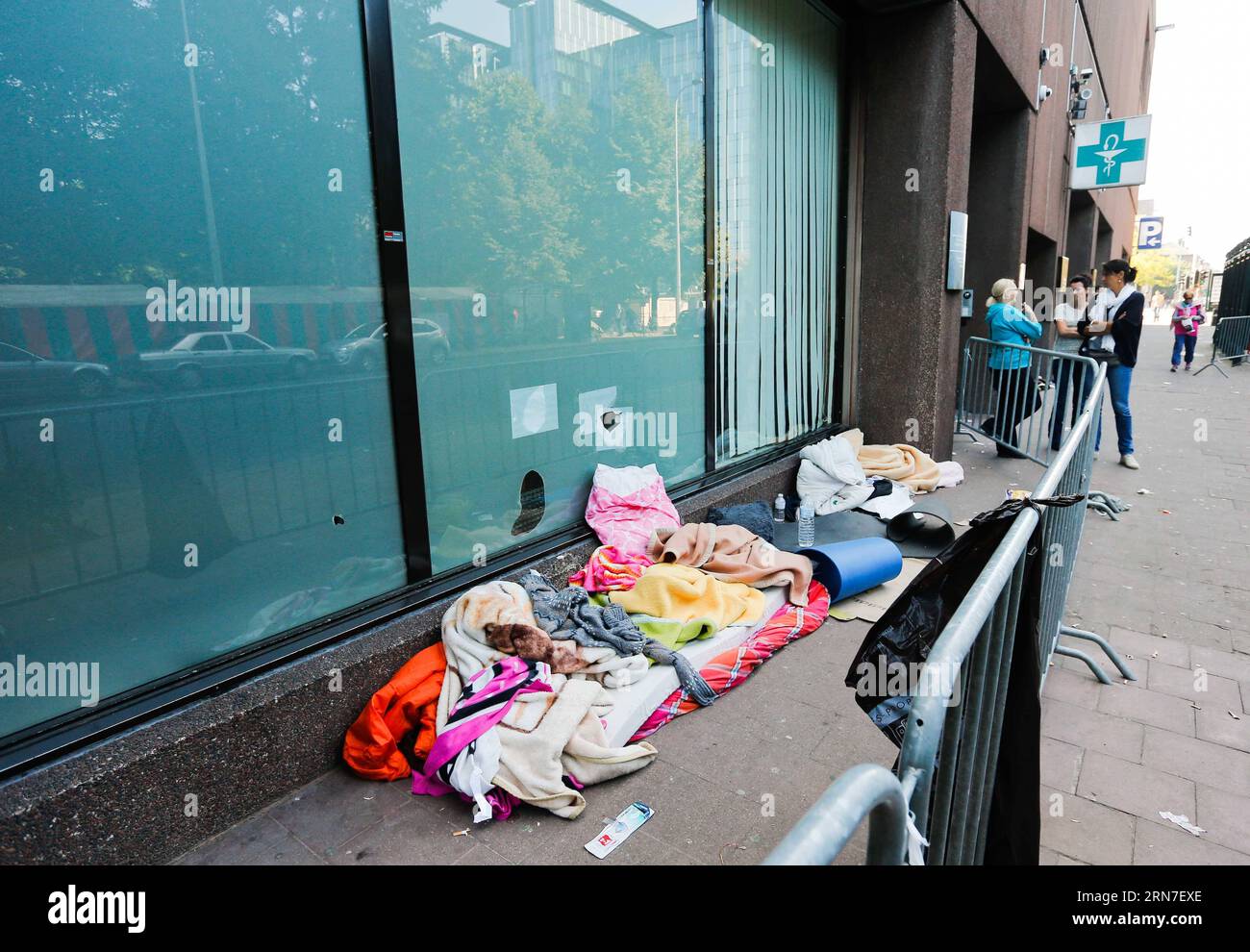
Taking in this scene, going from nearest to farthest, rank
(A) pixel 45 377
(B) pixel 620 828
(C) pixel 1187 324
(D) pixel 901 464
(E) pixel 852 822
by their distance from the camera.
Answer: (E) pixel 852 822
(A) pixel 45 377
(B) pixel 620 828
(D) pixel 901 464
(C) pixel 1187 324

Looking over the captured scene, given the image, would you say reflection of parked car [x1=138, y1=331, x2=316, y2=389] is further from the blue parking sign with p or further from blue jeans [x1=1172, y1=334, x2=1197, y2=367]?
the blue parking sign with p

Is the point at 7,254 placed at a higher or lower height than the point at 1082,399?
higher

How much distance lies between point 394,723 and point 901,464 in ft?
17.7

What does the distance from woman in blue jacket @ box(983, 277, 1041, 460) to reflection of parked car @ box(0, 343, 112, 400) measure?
820 centimetres

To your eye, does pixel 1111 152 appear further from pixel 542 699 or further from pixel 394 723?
pixel 394 723

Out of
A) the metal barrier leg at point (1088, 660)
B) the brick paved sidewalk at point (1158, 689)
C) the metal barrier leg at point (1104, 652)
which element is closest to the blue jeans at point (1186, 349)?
the brick paved sidewalk at point (1158, 689)

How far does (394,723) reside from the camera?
10.2ft

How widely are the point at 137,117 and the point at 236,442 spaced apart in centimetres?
112

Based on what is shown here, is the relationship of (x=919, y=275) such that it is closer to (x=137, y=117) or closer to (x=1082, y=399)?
(x=1082, y=399)

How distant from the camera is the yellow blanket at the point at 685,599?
3904 millimetres

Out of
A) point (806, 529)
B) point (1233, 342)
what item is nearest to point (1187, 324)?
point (1233, 342)

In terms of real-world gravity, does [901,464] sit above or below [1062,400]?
below

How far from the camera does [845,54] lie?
7.28 meters
